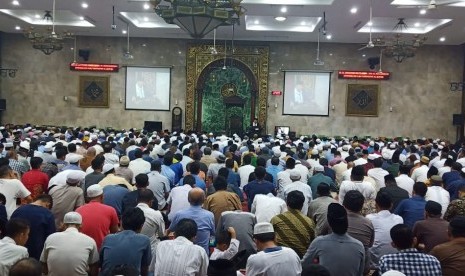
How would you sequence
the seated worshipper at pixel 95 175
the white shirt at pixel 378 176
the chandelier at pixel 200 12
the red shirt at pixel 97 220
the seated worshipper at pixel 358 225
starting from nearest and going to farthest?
the seated worshipper at pixel 358 225
the red shirt at pixel 97 220
the seated worshipper at pixel 95 175
the white shirt at pixel 378 176
the chandelier at pixel 200 12

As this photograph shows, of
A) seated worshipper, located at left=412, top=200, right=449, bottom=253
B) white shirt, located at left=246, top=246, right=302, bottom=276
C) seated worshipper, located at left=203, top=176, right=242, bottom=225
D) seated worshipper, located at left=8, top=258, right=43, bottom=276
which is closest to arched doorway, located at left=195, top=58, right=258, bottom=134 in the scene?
seated worshipper, located at left=203, top=176, right=242, bottom=225

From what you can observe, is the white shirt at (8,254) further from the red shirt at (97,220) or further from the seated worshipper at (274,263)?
the seated worshipper at (274,263)

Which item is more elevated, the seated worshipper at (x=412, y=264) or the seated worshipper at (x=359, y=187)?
the seated worshipper at (x=359, y=187)

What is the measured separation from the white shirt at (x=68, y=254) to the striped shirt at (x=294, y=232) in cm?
160

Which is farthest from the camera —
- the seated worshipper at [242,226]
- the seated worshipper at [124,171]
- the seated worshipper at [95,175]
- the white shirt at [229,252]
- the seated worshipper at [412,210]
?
the seated worshipper at [124,171]

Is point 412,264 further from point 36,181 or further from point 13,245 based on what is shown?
point 36,181

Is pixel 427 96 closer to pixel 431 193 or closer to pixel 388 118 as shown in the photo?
pixel 388 118

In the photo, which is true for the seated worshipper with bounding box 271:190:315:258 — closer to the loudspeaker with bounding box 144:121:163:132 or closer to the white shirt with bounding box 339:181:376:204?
the white shirt with bounding box 339:181:376:204

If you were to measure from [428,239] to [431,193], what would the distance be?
5.67 feet

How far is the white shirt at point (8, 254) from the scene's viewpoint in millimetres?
3064

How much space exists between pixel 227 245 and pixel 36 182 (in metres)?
3.20

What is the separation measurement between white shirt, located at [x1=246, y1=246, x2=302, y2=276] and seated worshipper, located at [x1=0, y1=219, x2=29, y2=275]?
1614 millimetres

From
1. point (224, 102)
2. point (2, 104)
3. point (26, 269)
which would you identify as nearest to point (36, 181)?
point (26, 269)

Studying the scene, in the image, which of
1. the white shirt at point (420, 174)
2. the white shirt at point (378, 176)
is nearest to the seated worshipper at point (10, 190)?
the white shirt at point (378, 176)
